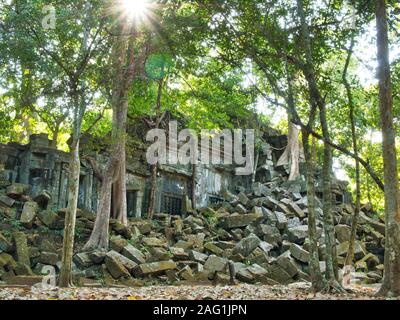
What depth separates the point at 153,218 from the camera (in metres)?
18.8

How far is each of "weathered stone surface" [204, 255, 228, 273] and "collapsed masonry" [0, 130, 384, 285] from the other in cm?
3

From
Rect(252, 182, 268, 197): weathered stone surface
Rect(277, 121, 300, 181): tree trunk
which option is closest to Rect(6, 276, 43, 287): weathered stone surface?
Rect(252, 182, 268, 197): weathered stone surface

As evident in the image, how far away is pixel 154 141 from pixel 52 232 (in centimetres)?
778

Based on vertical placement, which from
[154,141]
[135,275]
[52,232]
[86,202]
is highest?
[154,141]

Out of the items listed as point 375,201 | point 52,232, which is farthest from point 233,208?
point 375,201

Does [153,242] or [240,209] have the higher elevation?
[240,209]

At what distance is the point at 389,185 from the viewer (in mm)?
8070

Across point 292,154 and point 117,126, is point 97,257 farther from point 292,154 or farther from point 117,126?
point 292,154

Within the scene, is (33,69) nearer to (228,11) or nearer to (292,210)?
(228,11)

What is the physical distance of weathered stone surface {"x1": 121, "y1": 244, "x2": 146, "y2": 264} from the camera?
41.2 feet

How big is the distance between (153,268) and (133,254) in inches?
36.0

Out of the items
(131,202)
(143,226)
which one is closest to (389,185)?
(143,226)

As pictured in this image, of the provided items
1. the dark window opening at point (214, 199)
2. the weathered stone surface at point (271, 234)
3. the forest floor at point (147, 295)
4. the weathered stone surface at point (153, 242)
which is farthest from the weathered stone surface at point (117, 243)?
the dark window opening at point (214, 199)

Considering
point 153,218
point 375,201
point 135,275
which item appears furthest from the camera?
point 375,201
